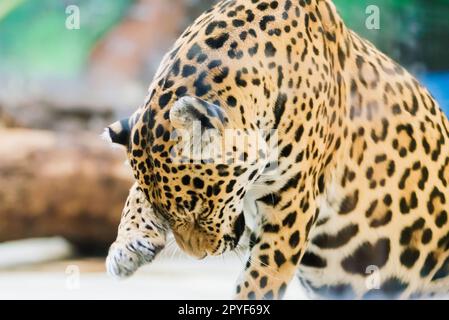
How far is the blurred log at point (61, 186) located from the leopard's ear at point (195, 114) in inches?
50.3

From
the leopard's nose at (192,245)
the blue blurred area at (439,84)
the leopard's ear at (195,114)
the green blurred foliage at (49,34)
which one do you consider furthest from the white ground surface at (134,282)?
the blue blurred area at (439,84)

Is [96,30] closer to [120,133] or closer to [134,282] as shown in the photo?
[120,133]

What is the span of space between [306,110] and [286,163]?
0.20 meters

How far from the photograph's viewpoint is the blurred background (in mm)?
3281

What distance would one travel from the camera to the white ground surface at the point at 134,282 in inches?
125

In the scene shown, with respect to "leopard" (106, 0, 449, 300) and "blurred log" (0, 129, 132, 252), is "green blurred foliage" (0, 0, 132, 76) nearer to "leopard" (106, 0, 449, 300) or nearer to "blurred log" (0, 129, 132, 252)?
"blurred log" (0, 129, 132, 252)

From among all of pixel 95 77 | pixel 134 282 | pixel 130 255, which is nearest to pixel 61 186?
pixel 95 77

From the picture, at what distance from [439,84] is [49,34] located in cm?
174

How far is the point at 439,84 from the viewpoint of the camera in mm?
3330

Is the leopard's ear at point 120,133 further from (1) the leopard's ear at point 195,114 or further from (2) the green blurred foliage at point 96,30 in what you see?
(2) the green blurred foliage at point 96,30

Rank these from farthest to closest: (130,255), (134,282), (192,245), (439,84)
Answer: (439,84) → (134,282) → (130,255) → (192,245)

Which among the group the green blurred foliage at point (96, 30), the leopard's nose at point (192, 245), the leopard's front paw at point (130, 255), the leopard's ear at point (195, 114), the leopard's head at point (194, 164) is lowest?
the leopard's front paw at point (130, 255)

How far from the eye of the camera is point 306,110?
2.67 metres
